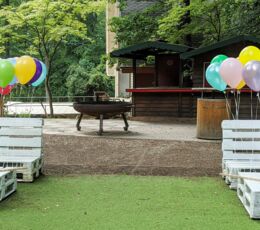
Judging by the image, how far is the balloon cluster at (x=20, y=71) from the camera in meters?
6.72

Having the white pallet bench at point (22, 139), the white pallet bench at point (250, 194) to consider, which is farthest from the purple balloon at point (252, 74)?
the white pallet bench at point (22, 139)

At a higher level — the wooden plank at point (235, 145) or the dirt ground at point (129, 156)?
the wooden plank at point (235, 145)

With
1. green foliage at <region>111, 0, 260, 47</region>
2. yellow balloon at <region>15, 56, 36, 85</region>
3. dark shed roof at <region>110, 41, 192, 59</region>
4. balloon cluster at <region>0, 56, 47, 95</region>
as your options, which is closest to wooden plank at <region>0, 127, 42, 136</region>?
balloon cluster at <region>0, 56, 47, 95</region>

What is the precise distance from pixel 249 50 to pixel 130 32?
12.4 metres

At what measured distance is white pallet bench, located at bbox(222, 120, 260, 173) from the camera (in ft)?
21.1

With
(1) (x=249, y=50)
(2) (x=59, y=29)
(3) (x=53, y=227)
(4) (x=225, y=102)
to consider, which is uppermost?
(2) (x=59, y=29)

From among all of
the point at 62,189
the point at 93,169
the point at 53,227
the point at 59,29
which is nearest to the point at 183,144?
the point at 93,169

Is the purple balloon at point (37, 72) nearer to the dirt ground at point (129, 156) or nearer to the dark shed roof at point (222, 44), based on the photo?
the dirt ground at point (129, 156)

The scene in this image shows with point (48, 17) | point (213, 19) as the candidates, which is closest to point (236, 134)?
point (48, 17)

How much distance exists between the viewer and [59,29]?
16906 millimetres

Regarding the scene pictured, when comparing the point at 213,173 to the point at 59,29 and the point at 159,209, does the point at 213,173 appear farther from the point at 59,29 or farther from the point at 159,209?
the point at 59,29

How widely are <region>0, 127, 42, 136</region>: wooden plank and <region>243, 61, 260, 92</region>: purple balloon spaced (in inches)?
137

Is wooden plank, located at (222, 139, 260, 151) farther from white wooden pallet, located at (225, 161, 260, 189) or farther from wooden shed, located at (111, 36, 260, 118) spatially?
wooden shed, located at (111, 36, 260, 118)

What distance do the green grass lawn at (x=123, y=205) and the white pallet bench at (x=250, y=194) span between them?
110 millimetres
